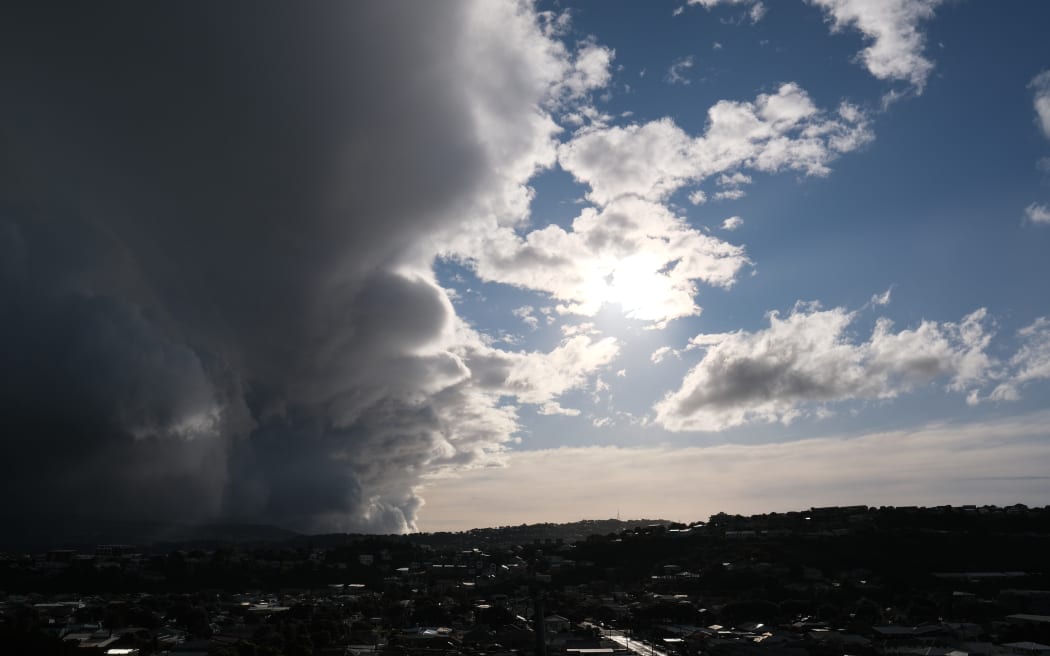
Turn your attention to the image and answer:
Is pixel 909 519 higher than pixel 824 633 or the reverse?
higher

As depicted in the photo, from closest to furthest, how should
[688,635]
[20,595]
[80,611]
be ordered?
[688,635], [80,611], [20,595]

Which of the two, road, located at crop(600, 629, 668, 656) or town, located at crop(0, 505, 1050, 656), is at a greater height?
Result: town, located at crop(0, 505, 1050, 656)

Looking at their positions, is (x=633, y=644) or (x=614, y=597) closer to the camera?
(x=633, y=644)

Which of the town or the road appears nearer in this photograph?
the town

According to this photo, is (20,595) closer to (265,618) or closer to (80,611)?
(80,611)

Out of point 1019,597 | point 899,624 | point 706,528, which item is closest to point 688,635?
point 899,624

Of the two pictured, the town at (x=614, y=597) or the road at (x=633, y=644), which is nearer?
the town at (x=614, y=597)

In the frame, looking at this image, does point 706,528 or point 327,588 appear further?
point 706,528

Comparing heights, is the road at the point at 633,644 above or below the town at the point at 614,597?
below
